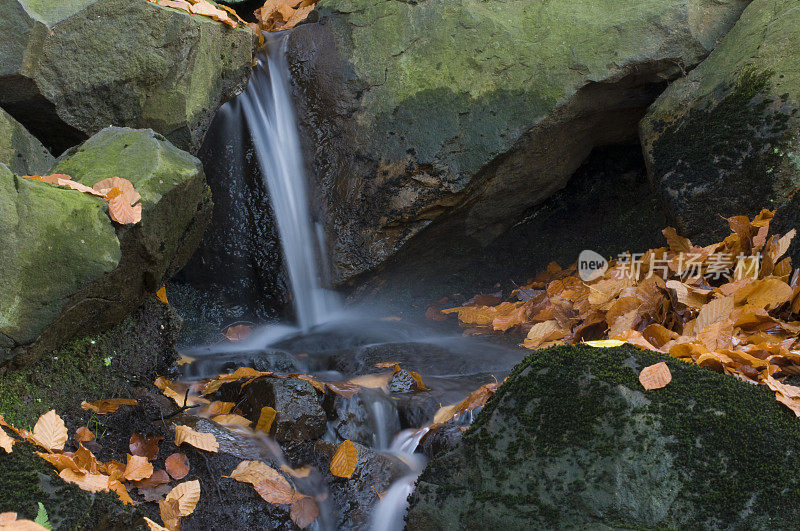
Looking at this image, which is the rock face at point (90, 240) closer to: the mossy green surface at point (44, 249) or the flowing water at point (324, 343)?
the mossy green surface at point (44, 249)

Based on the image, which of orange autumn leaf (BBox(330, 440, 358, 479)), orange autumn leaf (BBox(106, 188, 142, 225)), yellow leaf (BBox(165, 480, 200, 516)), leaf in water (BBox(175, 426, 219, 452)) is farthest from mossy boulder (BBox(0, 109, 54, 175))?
orange autumn leaf (BBox(330, 440, 358, 479))

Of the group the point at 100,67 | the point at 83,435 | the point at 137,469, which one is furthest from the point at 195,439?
the point at 100,67

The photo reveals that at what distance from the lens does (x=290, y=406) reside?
2.77 meters

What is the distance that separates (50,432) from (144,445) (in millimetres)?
344

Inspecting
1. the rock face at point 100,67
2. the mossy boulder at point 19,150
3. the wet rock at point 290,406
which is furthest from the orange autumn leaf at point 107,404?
the rock face at point 100,67

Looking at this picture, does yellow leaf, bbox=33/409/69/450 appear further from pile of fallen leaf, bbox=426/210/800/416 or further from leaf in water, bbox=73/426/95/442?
pile of fallen leaf, bbox=426/210/800/416

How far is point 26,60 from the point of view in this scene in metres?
3.27

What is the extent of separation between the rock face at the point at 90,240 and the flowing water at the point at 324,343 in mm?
882

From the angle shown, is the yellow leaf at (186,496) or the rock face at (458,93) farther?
the rock face at (458,93)

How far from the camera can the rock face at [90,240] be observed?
219 cm

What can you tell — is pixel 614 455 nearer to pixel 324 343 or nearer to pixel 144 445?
pixel 144 445

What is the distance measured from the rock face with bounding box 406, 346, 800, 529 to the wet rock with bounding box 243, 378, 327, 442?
82 cm

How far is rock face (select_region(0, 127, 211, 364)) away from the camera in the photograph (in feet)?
7.19

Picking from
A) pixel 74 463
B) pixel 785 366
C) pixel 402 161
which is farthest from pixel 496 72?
pixel 74 463
